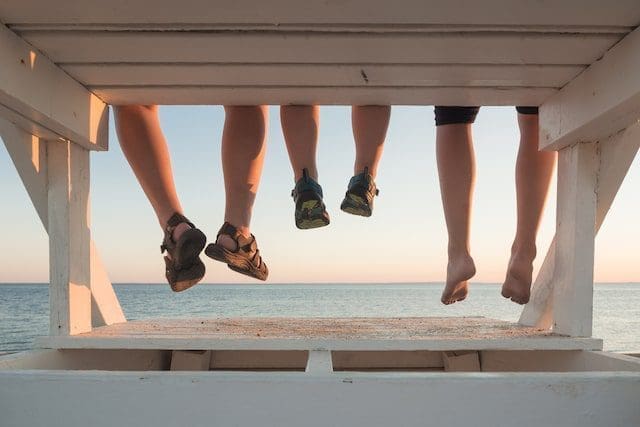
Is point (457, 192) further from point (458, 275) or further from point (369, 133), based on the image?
point (369, 133)

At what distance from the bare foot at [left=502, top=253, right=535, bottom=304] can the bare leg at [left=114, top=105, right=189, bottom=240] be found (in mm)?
1269

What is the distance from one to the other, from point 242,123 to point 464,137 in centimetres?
90

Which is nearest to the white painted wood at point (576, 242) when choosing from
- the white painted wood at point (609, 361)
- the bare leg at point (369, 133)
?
the white painted wood at point (609, 361)

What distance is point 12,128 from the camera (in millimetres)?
1878

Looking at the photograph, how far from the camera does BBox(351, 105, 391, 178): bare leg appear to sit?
2.30 meters

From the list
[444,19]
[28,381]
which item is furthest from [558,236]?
[28,381]

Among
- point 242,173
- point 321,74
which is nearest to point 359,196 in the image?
point 242,173

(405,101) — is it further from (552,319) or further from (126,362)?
(126,362)

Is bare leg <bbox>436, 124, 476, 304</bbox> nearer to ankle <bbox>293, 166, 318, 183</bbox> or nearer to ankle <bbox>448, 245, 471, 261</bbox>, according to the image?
ankle <bbox>448, 245, 471, 261</bbox>

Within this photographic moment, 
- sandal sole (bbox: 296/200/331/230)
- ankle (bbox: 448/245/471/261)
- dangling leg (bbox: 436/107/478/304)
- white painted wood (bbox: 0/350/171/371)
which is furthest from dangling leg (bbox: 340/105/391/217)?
white painted wood (bbox: 0/350/171/371)

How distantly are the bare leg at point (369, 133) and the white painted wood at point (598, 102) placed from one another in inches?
22.1

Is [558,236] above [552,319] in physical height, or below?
above

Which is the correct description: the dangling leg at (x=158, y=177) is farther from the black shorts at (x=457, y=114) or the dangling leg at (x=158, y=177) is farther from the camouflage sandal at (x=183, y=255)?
the black shorts at (x=457, y=114)

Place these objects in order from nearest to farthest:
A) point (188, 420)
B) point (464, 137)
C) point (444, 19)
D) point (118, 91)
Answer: point (188, 420) → point (444, 19) → point (118, 91) → point (464, 137)
